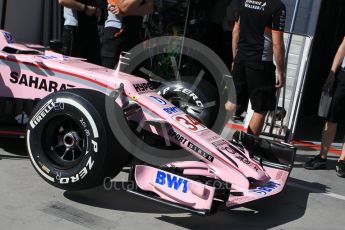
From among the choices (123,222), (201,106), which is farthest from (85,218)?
(201,106)

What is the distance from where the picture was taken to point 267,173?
14.4 feet

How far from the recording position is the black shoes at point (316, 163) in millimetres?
5691

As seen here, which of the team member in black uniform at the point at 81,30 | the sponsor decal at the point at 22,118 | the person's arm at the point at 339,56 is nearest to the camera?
the sponsor decal at the point at 22,118

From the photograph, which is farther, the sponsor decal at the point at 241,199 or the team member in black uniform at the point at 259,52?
the team member in black uniform at the point at 259,52

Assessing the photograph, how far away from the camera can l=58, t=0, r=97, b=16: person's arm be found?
5.63 meters

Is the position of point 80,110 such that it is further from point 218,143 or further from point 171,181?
point 218,143

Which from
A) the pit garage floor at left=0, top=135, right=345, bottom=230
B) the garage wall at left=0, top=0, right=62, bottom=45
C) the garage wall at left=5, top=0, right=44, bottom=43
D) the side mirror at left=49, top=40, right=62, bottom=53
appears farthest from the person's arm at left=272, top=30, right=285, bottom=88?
the garage wall at left=5, top=0, right=44, bottom=43

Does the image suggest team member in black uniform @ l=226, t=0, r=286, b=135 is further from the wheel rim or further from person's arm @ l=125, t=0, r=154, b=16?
the wheel rim

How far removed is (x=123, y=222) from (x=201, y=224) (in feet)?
1.77

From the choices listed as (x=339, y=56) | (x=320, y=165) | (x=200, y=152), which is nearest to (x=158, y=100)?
(x=200, y=152)

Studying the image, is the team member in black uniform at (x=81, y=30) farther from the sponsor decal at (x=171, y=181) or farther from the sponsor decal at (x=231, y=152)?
the sponsor decal at (x=171, y=181)

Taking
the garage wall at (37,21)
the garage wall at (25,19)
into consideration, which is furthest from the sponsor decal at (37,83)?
the garage wall at (37,21)

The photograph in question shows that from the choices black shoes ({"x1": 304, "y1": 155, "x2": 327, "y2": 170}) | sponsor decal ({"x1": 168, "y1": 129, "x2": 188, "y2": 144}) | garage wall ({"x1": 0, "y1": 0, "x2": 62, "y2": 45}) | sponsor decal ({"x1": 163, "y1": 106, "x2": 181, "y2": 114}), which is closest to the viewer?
sponsor decal ({"x1": 168, "y1": 129, "x2": 188, "y2": 144})

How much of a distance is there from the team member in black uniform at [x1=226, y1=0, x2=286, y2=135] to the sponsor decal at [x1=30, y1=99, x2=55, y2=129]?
1.98m
